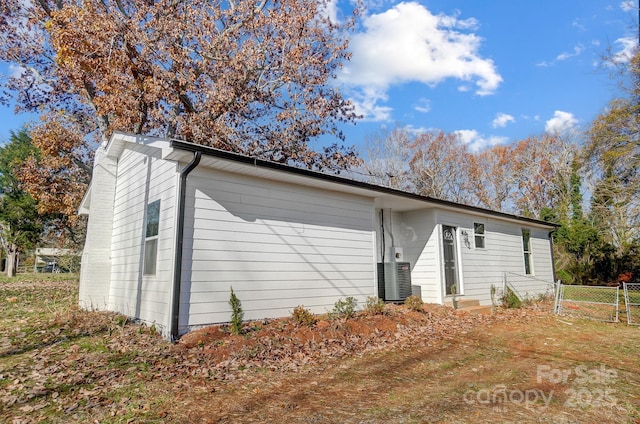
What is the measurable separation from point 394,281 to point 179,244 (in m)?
5.44

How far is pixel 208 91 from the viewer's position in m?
12.8

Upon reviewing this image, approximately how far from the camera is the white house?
570 centimetres

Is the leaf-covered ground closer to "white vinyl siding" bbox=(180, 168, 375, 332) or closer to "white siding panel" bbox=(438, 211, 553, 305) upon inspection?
"white vinyl siding" bbox=(180, 168, 375, 332)

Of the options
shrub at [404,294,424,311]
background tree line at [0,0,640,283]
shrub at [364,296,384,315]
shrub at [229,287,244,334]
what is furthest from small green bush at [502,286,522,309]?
shrub at [229,287,244,334]

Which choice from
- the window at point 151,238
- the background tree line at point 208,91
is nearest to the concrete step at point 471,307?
the window at point 151,238

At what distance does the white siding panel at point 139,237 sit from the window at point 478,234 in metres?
8.59

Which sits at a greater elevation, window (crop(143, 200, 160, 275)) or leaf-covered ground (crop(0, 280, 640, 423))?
window (crop(143, 200, 160, 275))

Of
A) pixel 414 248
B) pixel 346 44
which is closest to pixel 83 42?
pixel 346 44

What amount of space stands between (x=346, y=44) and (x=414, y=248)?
334 inches

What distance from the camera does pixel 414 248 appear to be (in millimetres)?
10062

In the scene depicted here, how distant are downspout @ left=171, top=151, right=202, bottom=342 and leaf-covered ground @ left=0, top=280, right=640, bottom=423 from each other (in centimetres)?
35

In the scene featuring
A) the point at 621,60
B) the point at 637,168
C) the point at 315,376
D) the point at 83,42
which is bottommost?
the point at 315,376

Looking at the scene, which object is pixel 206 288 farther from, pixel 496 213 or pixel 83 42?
pixel 83 42

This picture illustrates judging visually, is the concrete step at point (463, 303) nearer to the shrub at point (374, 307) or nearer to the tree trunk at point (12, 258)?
the shrub at point (374, 307)
